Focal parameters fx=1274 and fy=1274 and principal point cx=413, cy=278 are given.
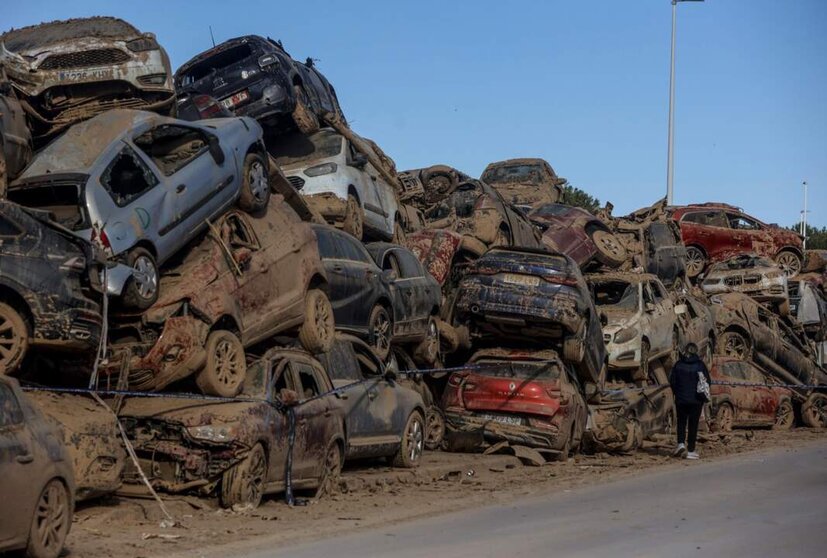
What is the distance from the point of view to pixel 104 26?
631 inches

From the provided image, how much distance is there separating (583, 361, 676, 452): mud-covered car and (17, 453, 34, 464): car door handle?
1213cm

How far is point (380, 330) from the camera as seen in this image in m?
17.7

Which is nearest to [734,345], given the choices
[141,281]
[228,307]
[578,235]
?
[578,235]

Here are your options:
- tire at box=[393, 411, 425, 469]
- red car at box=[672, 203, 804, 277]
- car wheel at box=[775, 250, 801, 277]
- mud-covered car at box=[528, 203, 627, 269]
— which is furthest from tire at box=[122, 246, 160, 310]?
car wheel at box=[775, 250, 801, 277]

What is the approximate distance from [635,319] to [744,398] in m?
4.52

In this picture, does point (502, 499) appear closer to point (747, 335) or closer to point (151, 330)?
point (151, 330)

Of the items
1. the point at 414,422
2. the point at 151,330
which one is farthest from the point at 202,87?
the point at 151,330

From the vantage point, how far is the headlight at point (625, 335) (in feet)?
72.6

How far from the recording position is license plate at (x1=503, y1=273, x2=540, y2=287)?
1895 cm

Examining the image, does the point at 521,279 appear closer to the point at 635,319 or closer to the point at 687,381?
the point at 687,381

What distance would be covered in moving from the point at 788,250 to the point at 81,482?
3065cm

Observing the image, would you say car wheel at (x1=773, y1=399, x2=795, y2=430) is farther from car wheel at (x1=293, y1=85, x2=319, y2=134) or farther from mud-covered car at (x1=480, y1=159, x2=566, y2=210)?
car wheel at (x1=293, y1=85, x2=319, y2=134)

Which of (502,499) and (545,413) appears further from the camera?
(545,413)

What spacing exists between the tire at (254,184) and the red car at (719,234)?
21.9 meters
